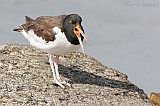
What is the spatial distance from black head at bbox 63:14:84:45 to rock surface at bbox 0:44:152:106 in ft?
5.97

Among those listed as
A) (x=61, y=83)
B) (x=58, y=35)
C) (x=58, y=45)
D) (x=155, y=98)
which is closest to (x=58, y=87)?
(x=61, y=83)

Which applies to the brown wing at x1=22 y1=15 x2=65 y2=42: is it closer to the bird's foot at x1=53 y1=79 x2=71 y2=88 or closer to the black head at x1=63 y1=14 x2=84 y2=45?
the black head at x1=63 y1=14 x2=84 y2=45

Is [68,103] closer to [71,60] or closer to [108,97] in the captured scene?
[108,97]

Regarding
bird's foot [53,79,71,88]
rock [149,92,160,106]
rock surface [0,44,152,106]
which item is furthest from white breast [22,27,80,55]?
rock [149,92,160,106]

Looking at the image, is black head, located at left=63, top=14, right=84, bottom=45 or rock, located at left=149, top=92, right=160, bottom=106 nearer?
black head, located at left=63, top=14, right=84, bottom=45

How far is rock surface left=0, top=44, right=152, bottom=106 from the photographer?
14.1m

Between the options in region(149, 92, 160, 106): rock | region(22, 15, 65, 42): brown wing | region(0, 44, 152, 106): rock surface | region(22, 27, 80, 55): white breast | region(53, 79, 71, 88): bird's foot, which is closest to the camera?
region(0, 44, 152, 106): rock surface

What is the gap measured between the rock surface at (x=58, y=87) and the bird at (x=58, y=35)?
73cm

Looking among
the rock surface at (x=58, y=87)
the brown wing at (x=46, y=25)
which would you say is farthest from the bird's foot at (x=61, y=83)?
the brown wing at (x=46, y=25)

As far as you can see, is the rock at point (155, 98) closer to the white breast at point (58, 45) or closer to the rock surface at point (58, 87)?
the rock surface at point (58, 87)

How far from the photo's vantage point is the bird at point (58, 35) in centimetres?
1429

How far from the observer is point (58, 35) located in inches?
567

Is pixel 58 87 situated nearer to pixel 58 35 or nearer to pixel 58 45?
pixel 58 45

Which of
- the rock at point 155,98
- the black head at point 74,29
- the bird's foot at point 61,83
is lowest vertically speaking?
the rock at point 155,98
